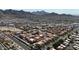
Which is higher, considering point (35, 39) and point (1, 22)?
point (1, 22)

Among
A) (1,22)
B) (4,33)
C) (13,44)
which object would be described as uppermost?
(1,22)

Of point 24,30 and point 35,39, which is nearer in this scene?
point 35,39
